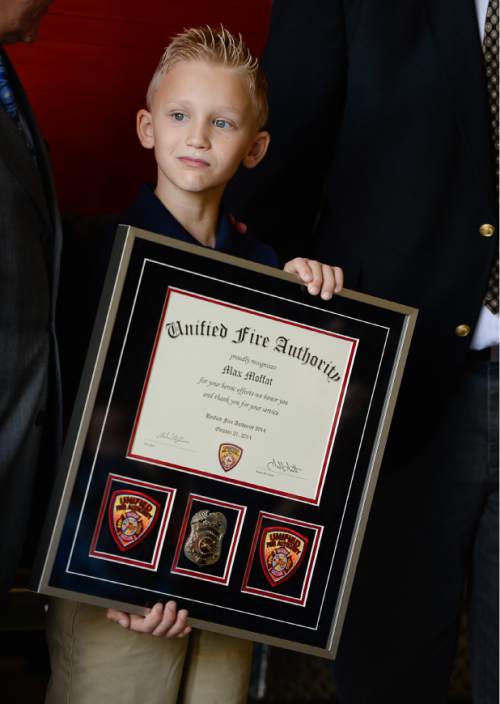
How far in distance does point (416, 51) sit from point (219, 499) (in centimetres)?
82

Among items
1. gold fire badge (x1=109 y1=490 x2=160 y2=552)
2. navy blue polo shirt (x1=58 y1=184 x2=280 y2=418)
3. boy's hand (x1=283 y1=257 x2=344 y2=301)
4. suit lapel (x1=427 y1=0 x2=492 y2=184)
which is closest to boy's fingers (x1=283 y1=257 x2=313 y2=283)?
boy's hand (x1=283 y1=257 x2=344 y2=301)

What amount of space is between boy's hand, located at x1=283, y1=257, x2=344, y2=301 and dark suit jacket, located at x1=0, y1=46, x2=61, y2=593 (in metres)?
0.31

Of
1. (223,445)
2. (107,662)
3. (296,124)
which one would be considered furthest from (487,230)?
(107,662)

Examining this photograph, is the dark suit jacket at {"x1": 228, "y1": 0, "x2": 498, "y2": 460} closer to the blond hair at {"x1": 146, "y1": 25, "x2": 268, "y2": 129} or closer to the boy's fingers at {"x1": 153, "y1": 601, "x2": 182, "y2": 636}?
the blond hair at {"x1": 146, "y1": 25, "x2": 268, "y2": 129}

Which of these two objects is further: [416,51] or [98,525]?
[416,51]

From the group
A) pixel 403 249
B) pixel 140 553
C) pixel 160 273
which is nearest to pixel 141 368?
pixel 160 273

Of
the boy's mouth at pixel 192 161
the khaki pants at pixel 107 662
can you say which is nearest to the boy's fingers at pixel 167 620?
the khaki pants at pixel 107 662

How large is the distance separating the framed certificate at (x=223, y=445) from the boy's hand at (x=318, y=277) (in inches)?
0.5

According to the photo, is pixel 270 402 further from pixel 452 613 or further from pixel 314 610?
pixel 452 613

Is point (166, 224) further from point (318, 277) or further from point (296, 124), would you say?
point (296, 124)

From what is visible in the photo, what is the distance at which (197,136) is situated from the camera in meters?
1.22

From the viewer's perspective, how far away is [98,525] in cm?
114

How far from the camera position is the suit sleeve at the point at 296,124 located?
5.00 feet

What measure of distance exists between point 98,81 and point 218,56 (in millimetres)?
612
